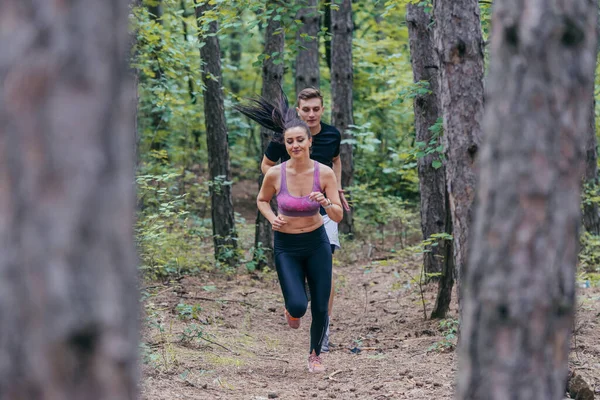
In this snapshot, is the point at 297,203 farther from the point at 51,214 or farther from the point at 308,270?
the point at 51,214

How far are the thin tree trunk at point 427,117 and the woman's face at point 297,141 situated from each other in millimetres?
2325

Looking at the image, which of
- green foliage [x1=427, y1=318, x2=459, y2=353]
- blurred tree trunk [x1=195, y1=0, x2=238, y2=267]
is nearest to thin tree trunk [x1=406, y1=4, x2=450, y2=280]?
green foliage [x1=427, y1=318, x2=459, y2=353]

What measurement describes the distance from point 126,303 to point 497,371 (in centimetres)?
125

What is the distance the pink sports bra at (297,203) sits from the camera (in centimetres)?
655

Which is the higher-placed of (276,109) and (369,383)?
(276,109)

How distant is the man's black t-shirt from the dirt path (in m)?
1.43

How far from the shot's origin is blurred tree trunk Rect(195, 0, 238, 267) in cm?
1218

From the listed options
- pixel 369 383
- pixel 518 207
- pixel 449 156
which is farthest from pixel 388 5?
pixel 518 207

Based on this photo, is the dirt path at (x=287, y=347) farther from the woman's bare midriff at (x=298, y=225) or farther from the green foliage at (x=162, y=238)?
the woman's bare midriff at (x=298, y=225)

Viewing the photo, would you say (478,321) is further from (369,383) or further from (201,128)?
(201,128)

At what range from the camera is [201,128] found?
2102 centimetres

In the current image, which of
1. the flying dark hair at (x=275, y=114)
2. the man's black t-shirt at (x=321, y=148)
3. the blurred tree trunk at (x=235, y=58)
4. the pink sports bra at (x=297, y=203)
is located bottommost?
the pink sports bra at (x=297, y=203)

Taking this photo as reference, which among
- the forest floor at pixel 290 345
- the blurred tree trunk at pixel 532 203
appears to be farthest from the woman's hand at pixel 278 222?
the blurred tree trunk at pixel 532 203

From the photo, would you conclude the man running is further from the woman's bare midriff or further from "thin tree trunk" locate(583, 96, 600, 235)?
"thin tree trunk" locate(583, 96, 600, 235)
